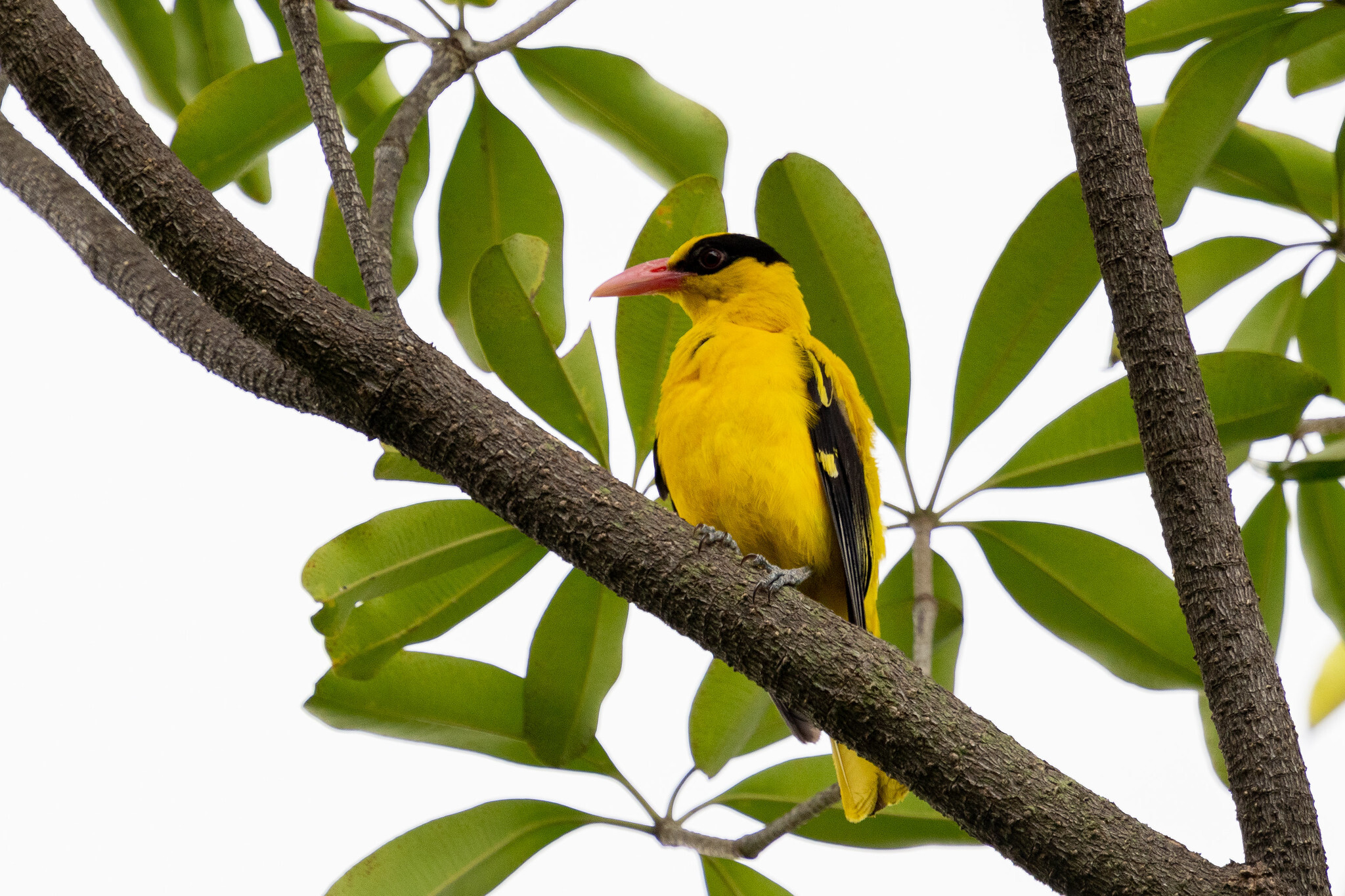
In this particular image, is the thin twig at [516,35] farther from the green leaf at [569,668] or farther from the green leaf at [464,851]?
the green leaf at [464,851]

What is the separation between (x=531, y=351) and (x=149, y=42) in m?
1.39

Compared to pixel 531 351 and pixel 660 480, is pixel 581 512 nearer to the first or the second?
pixel 531 351

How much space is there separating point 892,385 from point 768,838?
1029 millimetres

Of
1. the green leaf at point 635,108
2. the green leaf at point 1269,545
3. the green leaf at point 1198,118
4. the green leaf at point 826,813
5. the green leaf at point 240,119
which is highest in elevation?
the green leaf at point 1198,118

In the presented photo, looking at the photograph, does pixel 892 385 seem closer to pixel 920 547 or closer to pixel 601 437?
pixel 920 547

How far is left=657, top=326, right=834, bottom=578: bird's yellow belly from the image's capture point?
7.63 ft

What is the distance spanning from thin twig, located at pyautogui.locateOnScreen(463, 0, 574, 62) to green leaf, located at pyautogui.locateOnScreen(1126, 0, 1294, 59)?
4.15 ft

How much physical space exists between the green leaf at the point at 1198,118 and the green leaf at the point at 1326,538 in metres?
0.89

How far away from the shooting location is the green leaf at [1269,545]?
107 inches

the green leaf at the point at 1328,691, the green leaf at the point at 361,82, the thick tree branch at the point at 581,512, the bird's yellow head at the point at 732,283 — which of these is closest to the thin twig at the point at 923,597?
the thick tree branch at the point at 581,512

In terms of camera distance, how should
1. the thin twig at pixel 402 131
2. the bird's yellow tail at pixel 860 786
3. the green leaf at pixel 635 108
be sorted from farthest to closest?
the green leaf at pixel 635 108, the bird's yellow tail at pixel 860 786, the thin twig at pixel 402 131

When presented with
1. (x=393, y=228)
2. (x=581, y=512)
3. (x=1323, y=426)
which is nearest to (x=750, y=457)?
(x=581, y=512)

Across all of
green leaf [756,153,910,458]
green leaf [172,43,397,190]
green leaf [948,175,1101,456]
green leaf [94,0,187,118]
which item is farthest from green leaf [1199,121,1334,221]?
green leaf [94,0,187,118]

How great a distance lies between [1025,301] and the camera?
8.25 ft
